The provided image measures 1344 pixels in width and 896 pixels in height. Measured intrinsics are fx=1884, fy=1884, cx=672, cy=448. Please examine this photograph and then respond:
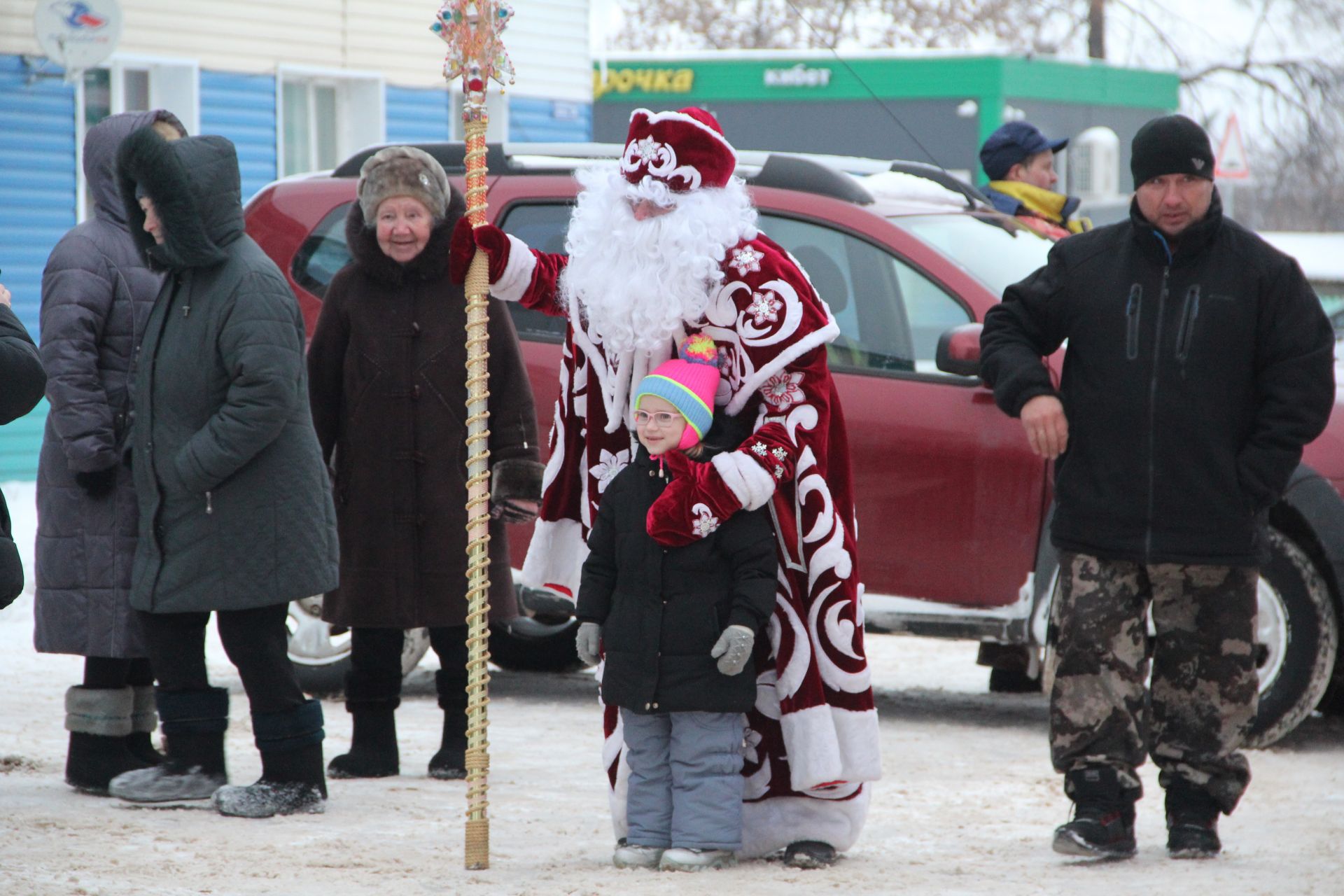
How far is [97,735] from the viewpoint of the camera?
18.1 ft

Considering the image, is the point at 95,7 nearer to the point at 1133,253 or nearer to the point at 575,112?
the point at 575,112

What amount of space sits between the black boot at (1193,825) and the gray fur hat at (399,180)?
277 cm

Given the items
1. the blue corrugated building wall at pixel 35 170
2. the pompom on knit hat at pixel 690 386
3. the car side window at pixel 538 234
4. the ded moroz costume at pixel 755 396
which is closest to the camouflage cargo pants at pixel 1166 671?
the ded moroz costume at pixel 755 396

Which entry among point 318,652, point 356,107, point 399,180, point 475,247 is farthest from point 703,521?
point 356,107

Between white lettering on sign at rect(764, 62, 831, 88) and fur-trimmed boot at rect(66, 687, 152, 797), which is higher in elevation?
white lettering on sign at rect(764, 62, 831, 88)

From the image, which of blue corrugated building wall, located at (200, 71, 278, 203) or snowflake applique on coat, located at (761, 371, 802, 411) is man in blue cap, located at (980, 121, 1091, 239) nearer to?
snowflake applique on coat, located at (761, 371, 802, 411)

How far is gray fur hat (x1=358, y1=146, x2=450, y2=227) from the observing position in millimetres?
5723

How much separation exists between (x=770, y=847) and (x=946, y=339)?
6.80ft

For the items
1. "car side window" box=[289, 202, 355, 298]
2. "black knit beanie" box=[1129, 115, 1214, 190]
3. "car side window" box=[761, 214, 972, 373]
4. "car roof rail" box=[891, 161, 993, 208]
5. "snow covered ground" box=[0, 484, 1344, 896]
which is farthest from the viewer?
"car roof rail" box=[891, 161, 993, 208]

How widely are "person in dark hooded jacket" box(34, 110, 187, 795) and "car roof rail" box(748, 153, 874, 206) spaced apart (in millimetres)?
2359

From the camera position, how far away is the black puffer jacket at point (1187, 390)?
470 centimetres

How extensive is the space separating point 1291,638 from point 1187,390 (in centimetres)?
198

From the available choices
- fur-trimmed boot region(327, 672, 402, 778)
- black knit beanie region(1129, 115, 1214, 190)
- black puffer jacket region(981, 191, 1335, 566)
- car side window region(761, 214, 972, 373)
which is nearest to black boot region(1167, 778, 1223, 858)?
black puffer jacket region(981, 191, 1335, 566)

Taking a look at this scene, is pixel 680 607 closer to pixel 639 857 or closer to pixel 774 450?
pixel 774 450
